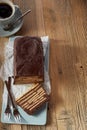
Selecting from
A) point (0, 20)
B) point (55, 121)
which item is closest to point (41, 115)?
point (55, 121)

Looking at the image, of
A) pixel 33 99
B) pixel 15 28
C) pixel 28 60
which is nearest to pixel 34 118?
pixel 33 99

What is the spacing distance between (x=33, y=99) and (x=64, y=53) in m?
0.19

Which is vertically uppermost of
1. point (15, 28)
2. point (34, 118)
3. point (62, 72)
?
point (15, 28)

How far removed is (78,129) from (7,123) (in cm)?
19

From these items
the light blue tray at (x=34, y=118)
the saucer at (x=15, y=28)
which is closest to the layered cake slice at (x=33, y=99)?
the light blue tray at (x=34, y=118)

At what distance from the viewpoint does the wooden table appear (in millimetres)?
737

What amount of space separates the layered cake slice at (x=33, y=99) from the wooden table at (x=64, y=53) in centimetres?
4

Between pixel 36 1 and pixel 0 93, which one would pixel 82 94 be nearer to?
pixel 0 93

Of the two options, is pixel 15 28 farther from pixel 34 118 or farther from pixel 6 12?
pixel 34 118

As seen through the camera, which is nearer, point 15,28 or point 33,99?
point 33,99

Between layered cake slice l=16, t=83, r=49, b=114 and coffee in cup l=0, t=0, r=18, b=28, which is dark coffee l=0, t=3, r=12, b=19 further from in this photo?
layered cake slice l=16, t=83, r=49, b=114

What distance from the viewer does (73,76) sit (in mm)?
794

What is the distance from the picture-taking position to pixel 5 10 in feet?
2.68

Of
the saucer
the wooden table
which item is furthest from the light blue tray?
the saucer
